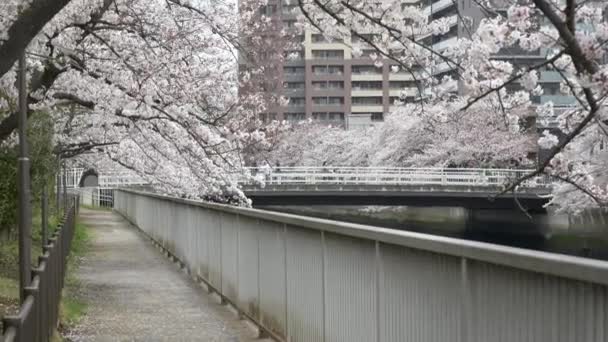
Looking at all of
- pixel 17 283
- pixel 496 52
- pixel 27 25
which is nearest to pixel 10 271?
pixel 17 283

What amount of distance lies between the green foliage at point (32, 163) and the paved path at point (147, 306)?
208 cm

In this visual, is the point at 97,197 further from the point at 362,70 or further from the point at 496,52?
the point at 496,52

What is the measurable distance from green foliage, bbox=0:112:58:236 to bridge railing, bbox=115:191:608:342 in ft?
19.4

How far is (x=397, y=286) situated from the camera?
5316 millimetres

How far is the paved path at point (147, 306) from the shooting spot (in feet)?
32.5

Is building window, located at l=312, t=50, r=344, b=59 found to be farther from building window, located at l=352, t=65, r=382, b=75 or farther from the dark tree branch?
the dark tree branch

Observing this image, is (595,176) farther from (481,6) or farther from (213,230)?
(481,6)

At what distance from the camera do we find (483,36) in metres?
6.32

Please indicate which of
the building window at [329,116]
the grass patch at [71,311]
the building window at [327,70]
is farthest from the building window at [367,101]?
the grass patch at [71,311]

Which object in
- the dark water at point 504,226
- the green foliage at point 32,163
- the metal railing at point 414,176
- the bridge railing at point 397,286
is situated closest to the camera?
the bridge railing at point 397,286

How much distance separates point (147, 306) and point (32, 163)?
4893mm

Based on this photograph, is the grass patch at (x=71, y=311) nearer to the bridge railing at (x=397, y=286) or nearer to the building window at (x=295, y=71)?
the bridge railing at (x=397, y=286)

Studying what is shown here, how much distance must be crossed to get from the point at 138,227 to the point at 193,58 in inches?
648

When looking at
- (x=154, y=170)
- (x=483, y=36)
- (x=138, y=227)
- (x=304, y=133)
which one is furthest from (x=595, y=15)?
(x=304, y=133)
